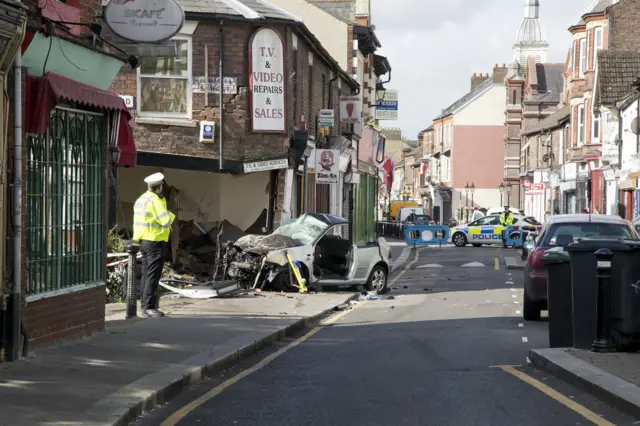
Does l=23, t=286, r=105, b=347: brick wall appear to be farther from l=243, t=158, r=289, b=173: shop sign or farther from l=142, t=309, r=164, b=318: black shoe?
l=243, t=158, r=289, b=173: shop sign

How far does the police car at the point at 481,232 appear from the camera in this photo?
162ft

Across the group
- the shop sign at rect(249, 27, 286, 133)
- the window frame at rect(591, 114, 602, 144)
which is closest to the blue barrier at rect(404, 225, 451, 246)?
the window frame at rect(591, 114, 602, 144)

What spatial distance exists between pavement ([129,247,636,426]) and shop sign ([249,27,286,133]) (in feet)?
27.6

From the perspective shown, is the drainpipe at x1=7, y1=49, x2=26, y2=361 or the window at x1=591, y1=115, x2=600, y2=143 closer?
the drainpipe at x1=7, y1=49, x2=26, y2=361

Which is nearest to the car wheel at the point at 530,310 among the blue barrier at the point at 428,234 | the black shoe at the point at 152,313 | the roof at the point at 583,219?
the roof at the point at 583,219

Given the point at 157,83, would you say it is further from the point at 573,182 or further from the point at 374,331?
the point at 573,182

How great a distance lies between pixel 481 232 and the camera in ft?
163

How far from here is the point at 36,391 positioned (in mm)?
9023

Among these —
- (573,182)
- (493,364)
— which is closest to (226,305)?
(493,364)

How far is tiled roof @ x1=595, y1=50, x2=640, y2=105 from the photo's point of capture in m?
49.3

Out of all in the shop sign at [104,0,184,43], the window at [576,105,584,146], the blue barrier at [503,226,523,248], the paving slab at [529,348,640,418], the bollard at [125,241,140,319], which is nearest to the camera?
the paving slab at [529,348,640,418]

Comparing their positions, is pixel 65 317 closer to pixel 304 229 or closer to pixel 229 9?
pixel 304 229

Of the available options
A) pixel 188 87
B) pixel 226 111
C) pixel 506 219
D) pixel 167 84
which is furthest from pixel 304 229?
pixel 506 219

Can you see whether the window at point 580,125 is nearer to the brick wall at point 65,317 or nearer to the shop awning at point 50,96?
the brick wall at point 65,317
